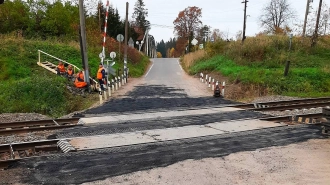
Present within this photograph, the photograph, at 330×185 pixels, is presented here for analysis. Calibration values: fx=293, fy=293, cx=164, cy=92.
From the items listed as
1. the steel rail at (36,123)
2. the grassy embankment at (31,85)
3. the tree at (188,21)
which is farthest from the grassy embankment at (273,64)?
the tree at (188,21)

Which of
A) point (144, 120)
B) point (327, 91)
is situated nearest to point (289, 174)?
point (144, 120)

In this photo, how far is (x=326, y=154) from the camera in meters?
7.13

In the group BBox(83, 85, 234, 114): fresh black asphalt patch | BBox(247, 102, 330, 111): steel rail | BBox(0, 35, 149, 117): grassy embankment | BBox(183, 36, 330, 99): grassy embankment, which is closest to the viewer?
BBox(247, 102, 330, 111): steel rail

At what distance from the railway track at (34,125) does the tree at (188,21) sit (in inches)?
2400

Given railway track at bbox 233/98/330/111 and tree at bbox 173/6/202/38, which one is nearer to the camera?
railway track at bbox 233/98/330/111

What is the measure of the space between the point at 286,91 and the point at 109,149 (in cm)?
1418

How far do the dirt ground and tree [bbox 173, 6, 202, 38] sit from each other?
64.3 metres

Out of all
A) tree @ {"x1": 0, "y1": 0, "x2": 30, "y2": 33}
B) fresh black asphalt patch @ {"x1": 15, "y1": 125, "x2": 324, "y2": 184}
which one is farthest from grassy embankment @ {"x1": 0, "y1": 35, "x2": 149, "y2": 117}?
fresh black asphalt patch @ {"x1": 15, "y1": 125, "x2": 324, "y2": 184}

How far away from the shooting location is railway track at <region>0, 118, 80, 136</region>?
9461 mm

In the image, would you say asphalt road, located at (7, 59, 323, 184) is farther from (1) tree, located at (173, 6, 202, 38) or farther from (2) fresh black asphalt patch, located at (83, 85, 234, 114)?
(1) tree, located at (173, 6, 202, 38)

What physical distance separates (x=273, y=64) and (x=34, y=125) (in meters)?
19.3

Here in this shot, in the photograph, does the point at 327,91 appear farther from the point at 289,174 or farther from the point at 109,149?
the point at 109,149

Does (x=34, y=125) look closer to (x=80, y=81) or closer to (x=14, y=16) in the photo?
(x=80, y=81)

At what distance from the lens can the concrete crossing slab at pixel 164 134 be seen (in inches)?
318
